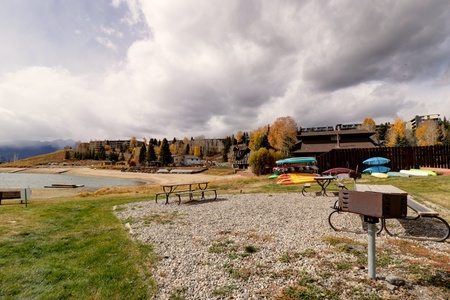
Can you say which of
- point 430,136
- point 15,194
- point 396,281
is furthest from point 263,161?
point 430,136

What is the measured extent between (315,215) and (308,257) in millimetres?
4496

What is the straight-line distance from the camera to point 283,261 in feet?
17.6

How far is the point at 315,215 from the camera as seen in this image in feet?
31.7

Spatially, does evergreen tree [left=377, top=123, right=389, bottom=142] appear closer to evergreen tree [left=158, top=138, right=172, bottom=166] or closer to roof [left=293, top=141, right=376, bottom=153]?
roof [left=293, top=141, right=376, bottom=153]

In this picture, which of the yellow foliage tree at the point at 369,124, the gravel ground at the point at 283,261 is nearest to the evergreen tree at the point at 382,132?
the yellow foliage tree at the point at 369,124

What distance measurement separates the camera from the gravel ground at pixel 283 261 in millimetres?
4152

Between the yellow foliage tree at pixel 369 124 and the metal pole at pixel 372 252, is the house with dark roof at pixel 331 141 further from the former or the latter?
the yellow foliage tree at pixel 369 124

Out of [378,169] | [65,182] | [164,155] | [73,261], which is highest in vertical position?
[164,155]

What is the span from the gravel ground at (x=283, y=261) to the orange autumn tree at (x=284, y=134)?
75.5 metres

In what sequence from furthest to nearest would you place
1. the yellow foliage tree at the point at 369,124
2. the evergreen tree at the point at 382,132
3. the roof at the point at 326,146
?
the yellow foliage tree at the point at 369,124 → the evergreen tree at the point at 382,132 → the roof at the point at 326,146

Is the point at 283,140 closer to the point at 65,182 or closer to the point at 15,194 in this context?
the point at 65,182

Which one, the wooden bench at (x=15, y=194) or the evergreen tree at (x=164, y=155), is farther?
the evergreen tree at (x=164, y=155)

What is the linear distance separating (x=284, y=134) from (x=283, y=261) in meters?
81.9

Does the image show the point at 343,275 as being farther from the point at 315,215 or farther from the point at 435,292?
the point at 315,215
